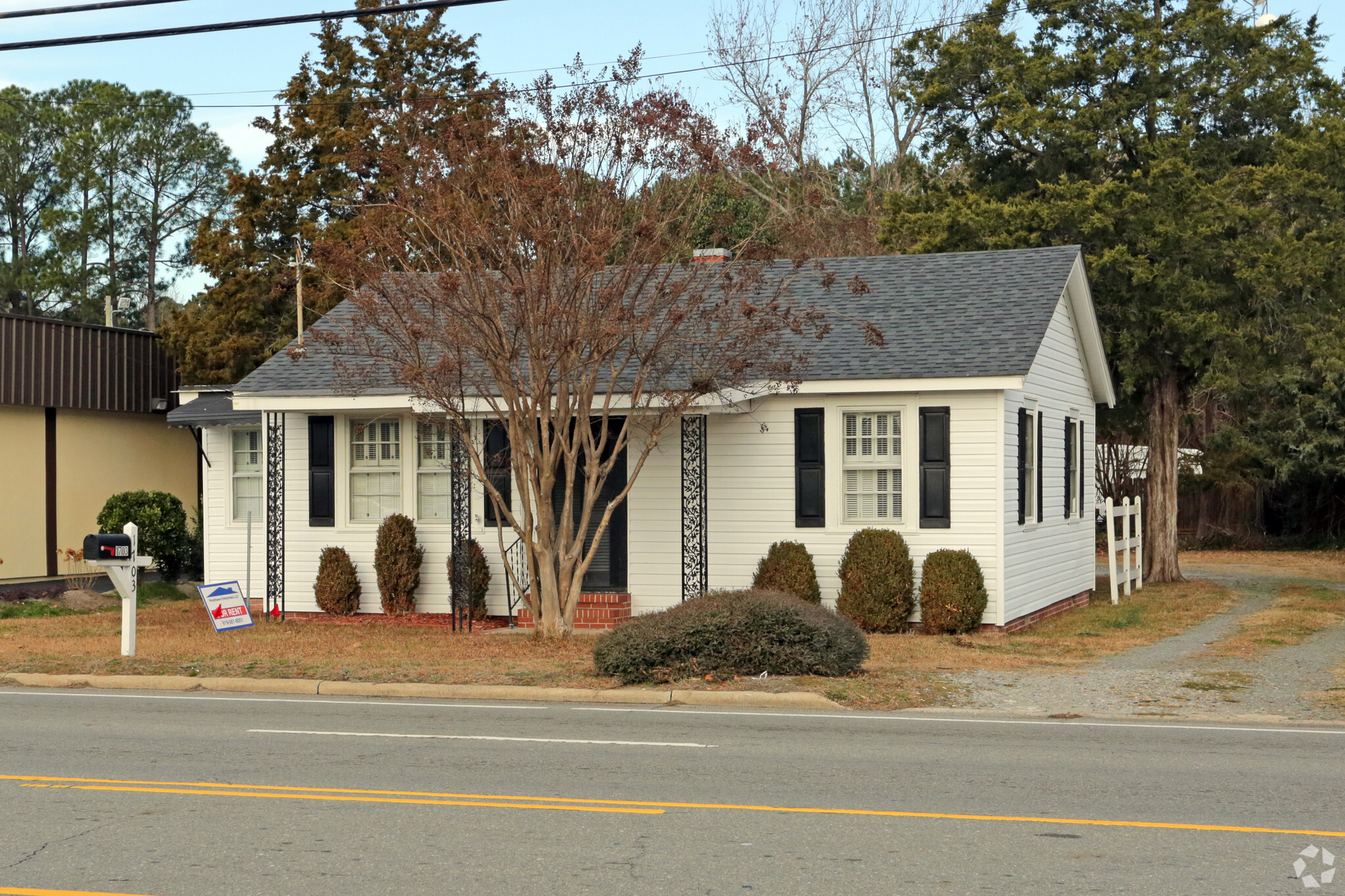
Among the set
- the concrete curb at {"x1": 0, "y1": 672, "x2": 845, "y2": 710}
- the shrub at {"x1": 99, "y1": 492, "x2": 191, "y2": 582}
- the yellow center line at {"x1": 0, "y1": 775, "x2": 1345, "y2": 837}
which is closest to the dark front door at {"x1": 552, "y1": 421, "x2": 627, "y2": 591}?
the concrete curb at {"x1": 0, "y1": 672, "x2": 845, "y2": 710}

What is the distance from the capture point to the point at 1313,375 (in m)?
35.9

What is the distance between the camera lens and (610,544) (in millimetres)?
19531

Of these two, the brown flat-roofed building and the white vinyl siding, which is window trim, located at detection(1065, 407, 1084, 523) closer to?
the white vinyl siding

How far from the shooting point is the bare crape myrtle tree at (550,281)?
1567 centimetres

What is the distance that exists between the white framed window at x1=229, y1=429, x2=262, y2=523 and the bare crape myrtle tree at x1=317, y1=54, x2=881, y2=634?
5123 millimetres

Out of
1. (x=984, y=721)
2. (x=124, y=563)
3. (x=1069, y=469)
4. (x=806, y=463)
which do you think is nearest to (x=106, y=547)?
(x=124, y=563)

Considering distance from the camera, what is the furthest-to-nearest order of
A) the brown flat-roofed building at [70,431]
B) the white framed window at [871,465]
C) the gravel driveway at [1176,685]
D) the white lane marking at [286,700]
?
the brown flat-roofed building at [70,431] < the white framed window at [871,465] < the white lane marking at [286,700] < the gravel driveway at [1176,685]

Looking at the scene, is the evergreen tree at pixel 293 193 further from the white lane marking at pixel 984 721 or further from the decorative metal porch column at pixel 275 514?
the white lane marking at pixel 984 721

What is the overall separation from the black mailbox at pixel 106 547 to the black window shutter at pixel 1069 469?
1359cm

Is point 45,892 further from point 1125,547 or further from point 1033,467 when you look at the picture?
point 1125,547

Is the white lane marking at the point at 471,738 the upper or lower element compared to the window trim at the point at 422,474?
lower

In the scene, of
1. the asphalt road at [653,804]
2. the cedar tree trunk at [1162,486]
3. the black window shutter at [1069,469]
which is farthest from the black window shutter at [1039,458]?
the asphalt road at [653,804]

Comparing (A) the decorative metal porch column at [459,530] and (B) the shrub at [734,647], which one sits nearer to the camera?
(B) the shrub at [734,647]

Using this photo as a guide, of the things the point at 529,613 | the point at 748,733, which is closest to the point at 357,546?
the point at 529,613
